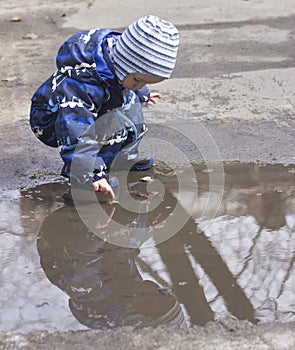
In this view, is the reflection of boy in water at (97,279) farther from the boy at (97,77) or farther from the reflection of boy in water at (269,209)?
the reflection of boy in water at (269,209)

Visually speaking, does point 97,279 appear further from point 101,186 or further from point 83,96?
point 83,96

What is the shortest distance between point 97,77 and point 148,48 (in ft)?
0.92

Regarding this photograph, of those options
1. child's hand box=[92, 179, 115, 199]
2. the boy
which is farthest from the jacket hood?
child's hand box=[92, 179, 115, 199]

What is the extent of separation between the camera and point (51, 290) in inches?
105

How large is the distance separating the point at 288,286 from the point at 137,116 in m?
1.25

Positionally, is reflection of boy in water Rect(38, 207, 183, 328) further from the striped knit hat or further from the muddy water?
the striped knit hat

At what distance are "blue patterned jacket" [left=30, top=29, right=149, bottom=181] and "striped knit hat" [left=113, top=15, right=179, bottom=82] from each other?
115 millimetres

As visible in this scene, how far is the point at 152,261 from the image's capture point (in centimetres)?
286

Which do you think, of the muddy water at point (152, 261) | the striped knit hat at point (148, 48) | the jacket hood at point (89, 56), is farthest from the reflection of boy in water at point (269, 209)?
the jacket hood at point (89, 56)

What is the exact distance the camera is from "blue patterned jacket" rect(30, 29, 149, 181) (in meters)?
3.18

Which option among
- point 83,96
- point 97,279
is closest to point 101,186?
point 83,96

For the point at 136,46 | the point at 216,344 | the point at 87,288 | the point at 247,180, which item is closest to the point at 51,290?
the point at 87,288

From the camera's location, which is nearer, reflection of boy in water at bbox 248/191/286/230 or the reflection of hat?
the reflection of hat

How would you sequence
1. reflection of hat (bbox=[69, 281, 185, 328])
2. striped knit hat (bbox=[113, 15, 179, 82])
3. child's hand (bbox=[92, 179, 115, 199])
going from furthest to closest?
child's hand (bbox=[92, 179, 115, 199]) → striped knit hat (bbox=[113, 15, 179, 82]) → reflection of hat (bbox=[69, 281, 185, 328])
